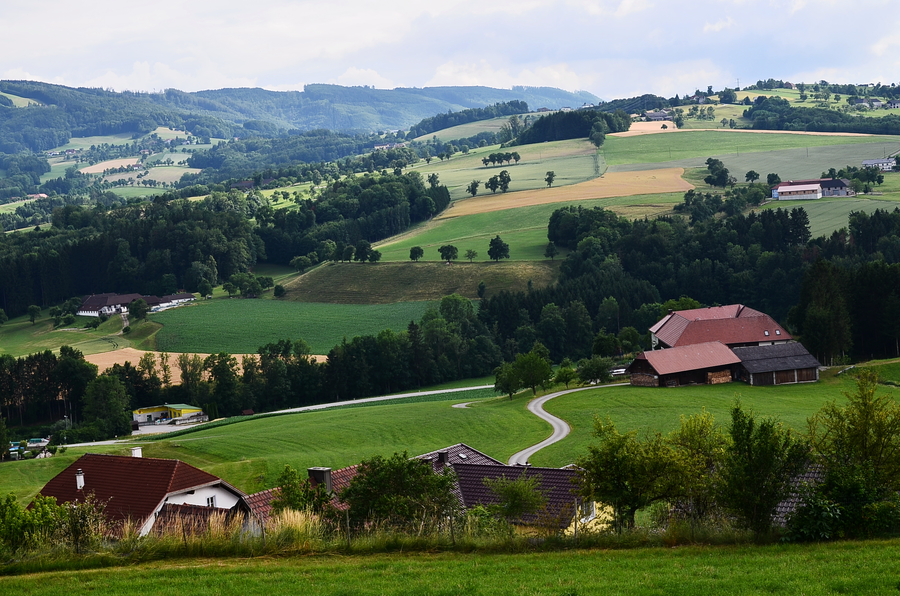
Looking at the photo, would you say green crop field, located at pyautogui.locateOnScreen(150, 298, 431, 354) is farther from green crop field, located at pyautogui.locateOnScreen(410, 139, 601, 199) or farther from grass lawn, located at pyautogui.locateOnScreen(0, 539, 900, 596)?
grass lawn, located at pyautogui.locateOnScreen(0, 539, 900, 596)

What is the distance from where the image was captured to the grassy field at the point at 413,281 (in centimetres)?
11506

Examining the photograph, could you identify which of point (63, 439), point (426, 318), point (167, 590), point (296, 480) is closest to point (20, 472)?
point (63, 439)

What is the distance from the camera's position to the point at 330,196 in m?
168

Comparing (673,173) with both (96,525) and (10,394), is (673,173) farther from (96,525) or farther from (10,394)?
(96,525)

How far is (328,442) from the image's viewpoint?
55219 millimetres

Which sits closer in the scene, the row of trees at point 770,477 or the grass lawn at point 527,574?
the grass lawn at point 527,574

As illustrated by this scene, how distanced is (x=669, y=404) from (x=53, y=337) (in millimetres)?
91142

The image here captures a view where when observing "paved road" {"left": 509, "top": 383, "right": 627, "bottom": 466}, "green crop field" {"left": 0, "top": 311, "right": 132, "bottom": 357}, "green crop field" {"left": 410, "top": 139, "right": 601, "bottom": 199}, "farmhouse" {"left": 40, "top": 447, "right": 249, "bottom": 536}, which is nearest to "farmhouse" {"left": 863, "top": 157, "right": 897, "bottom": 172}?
"green crop field" {"left": 410, "top": 139, "right": 601, "bottom": 199}

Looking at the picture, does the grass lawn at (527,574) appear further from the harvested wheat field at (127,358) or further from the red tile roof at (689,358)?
the harvested wheat field at (127,358)

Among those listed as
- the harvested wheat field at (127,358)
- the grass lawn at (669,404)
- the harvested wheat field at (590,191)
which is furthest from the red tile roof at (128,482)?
the harvested wheat field at (590,191)

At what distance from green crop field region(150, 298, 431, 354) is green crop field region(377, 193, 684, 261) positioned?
57.2ft

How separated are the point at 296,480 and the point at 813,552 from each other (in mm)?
15285

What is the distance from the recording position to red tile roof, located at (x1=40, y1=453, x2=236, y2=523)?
3009 cm

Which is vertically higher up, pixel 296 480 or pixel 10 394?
pixel 296 480
